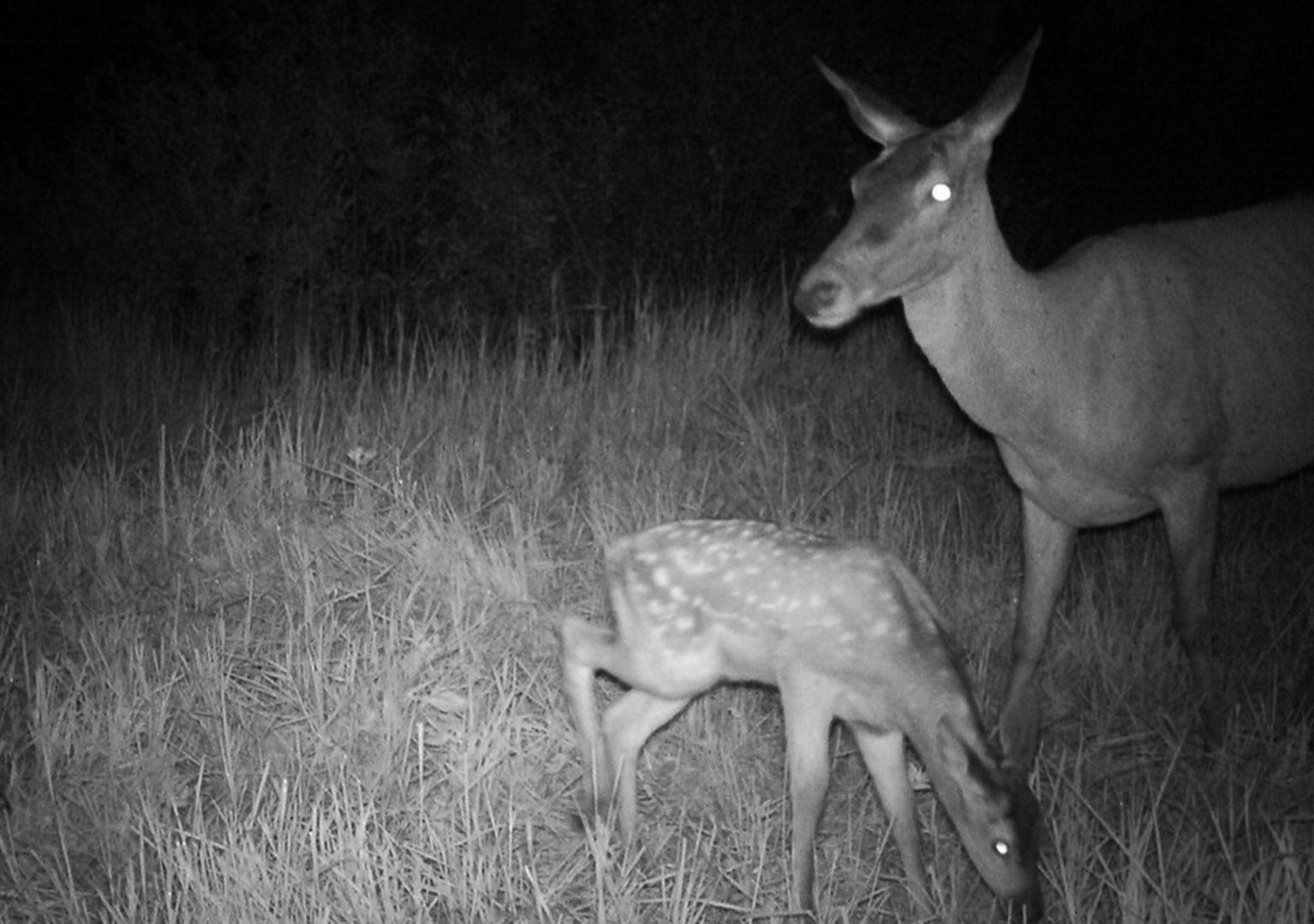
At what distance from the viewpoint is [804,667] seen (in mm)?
4352

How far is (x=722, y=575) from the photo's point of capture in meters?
4.55

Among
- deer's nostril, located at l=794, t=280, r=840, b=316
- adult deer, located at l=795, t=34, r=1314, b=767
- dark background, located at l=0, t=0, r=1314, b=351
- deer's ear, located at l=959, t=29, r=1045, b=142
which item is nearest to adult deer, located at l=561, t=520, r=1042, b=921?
deer's nostril, located at l=794, t=280, r=840, b=316

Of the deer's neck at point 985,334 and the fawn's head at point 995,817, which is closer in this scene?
the fawn's head at point 995,817

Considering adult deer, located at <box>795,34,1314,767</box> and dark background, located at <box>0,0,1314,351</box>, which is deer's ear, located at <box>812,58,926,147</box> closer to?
adult deer, located at <box>795,34,1314,767</box>

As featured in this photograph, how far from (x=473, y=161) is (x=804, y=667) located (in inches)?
284

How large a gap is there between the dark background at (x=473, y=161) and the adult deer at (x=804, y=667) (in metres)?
5.66

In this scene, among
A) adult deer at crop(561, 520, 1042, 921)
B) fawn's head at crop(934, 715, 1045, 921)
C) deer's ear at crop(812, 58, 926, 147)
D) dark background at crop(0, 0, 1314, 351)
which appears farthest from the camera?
dark background at crop(0, 0, 1314, 351)

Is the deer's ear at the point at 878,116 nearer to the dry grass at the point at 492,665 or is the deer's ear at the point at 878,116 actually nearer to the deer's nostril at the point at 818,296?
the deer's nostril at the point at 818,296

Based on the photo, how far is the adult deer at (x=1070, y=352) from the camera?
5180mm

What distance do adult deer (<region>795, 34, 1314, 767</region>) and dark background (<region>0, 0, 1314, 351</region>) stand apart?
4571mm

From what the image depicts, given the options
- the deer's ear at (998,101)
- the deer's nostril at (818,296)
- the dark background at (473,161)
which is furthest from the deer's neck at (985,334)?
the dark background at (473,161)

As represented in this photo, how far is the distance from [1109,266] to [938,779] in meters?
2.60

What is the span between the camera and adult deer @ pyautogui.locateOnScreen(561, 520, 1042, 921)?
13.2 ft

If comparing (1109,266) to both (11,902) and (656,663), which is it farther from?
(11,902)
